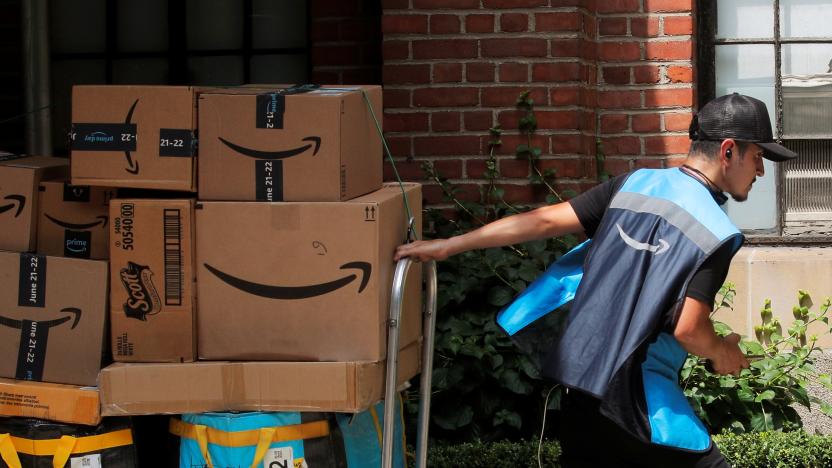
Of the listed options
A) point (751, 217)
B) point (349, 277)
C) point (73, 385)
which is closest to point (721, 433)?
point (751, 217)

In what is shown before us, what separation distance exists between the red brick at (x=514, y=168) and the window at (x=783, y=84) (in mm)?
1084

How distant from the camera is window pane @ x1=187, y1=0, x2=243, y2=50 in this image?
19.0ft

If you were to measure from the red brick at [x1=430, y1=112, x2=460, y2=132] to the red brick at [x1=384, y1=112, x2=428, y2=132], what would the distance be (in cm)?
3

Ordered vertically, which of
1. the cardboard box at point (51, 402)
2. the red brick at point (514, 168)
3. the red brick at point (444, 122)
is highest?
the red brick at point (444, 122)

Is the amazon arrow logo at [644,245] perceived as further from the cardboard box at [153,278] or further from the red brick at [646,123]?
the red brick at [646,123]

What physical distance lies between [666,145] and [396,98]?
124 centimetres

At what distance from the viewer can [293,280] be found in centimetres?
317

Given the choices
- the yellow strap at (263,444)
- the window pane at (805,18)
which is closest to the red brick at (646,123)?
the window pane at (805,18)

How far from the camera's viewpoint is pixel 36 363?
338 cm

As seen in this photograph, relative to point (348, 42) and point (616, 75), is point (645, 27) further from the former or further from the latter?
point (348, 42)

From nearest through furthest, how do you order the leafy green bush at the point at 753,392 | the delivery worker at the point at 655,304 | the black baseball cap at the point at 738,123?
1. the delivery worker at the point at 655,304
2. the black baseball cap at the point at 738,123
3. the leafy green bush at the point at 753,392

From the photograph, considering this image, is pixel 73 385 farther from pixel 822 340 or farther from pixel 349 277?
pixel 822 340

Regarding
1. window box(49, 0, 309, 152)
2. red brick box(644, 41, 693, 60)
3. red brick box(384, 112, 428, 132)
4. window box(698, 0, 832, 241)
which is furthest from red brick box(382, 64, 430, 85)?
window box(698, 0, 832, 241)

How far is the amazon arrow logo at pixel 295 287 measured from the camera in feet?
10.3
